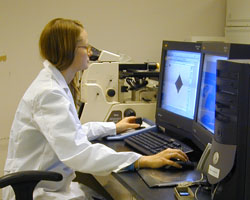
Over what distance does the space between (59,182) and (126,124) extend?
585 millimetres

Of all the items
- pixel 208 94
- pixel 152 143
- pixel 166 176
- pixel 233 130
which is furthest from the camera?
pixel 152 143

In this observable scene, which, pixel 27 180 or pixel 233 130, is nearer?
pixel 233 130

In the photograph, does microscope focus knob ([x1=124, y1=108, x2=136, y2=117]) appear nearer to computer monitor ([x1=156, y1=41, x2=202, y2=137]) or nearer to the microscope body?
the microscope body

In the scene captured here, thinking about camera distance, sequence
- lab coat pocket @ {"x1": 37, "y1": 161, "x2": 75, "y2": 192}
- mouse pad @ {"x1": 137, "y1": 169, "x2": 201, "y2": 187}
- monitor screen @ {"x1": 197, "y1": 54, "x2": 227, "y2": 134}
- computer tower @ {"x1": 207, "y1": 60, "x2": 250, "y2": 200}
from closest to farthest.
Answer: computer tower @ {"x1": 207, "y1": 60, "x2": 250, "y2": 200}
mouse pad @ {"x1": 137, "y1": 169, "x2": 201, "y2": 187}
monitor screen @ {"x1": 197, "y1": 54, "x2": 227, "y2": 134}
lab coat pocket @ {"x1": 37, "y1": 161, "x2": 75, "y2": 192}

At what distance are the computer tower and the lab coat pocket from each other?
0.76 metres

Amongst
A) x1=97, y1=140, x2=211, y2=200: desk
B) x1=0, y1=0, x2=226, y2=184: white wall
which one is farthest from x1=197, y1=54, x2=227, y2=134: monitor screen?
x1=0, y1=0, x2=226, y2=184: white wall

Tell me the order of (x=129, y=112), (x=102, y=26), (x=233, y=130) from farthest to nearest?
(x=102, y=26), (x=129, y=112), (x=233, y=130)

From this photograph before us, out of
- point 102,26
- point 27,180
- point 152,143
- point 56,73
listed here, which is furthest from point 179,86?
point 102,26

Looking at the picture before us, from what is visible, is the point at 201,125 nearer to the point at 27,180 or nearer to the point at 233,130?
the point at 233,130

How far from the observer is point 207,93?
1.56m

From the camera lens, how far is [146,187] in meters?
1.34

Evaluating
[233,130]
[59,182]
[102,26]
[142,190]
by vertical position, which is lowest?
[59,182]

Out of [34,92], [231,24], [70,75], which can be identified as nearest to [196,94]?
[70,75]

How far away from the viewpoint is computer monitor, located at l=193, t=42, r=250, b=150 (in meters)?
1.45
